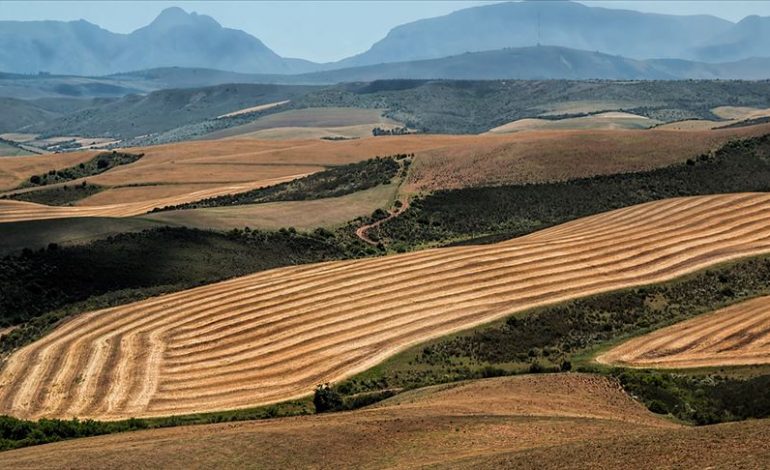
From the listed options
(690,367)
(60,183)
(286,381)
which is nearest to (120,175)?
(60,183)

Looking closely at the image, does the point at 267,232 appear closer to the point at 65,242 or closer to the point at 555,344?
the point at 65,242

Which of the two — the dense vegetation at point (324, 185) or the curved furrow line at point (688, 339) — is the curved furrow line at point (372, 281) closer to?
the curved furrow line at point (688, 339)

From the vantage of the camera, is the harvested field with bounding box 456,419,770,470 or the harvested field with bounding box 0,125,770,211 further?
the harvested field with bounding box 0,125,770,211

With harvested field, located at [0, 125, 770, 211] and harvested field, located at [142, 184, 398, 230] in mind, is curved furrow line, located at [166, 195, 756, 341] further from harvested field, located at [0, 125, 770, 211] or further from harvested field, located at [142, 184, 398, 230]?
harvested field, located at [0, 125, 770, 211]

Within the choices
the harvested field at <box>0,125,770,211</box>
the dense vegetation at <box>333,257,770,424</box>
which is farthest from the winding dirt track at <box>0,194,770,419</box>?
the harvested field at <box>0,125,770,211</box>

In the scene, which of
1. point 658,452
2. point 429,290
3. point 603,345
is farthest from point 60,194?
point 658,452
